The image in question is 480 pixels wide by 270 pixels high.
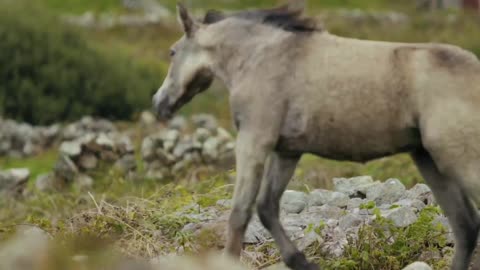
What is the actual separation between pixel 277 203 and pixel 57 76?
20.5 meters

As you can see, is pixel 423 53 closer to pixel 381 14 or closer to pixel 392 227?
pixel 392 227

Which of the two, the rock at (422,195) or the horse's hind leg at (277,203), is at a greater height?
the horse's hind leg at (277,203)

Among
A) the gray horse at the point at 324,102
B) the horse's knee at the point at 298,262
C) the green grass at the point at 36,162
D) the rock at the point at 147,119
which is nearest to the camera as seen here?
the gray horse at the point at 324,102

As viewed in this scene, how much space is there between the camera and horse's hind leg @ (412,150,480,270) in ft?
27.5

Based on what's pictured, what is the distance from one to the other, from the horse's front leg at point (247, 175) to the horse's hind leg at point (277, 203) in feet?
1.10

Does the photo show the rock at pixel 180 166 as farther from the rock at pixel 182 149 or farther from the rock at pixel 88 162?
the rock at pixel 88 162

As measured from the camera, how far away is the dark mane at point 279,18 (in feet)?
28.3

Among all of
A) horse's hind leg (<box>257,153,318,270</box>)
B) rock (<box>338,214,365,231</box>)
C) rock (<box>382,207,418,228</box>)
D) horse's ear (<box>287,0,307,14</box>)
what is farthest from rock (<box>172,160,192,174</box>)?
horse's hind leg (<box>257,153,318,270</box>)

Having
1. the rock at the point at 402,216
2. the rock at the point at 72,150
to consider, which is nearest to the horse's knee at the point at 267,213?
the rock at the point at 402,216

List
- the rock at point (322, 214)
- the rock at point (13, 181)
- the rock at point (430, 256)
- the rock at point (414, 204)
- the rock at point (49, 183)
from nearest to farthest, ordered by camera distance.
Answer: the rock at point (430, 256) → the rock at point (322, 214) → the rock at point (414, 204) → the rock at point (13, 181) → the rock at point (49, 183)

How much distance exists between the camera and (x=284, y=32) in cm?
863

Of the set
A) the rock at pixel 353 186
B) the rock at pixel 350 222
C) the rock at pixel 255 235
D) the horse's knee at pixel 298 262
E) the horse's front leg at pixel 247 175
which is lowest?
the rock at pixel 353 186

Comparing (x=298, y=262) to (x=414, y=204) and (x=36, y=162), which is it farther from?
(x=36, y=162)

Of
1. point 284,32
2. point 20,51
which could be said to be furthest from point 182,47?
point 20,51
